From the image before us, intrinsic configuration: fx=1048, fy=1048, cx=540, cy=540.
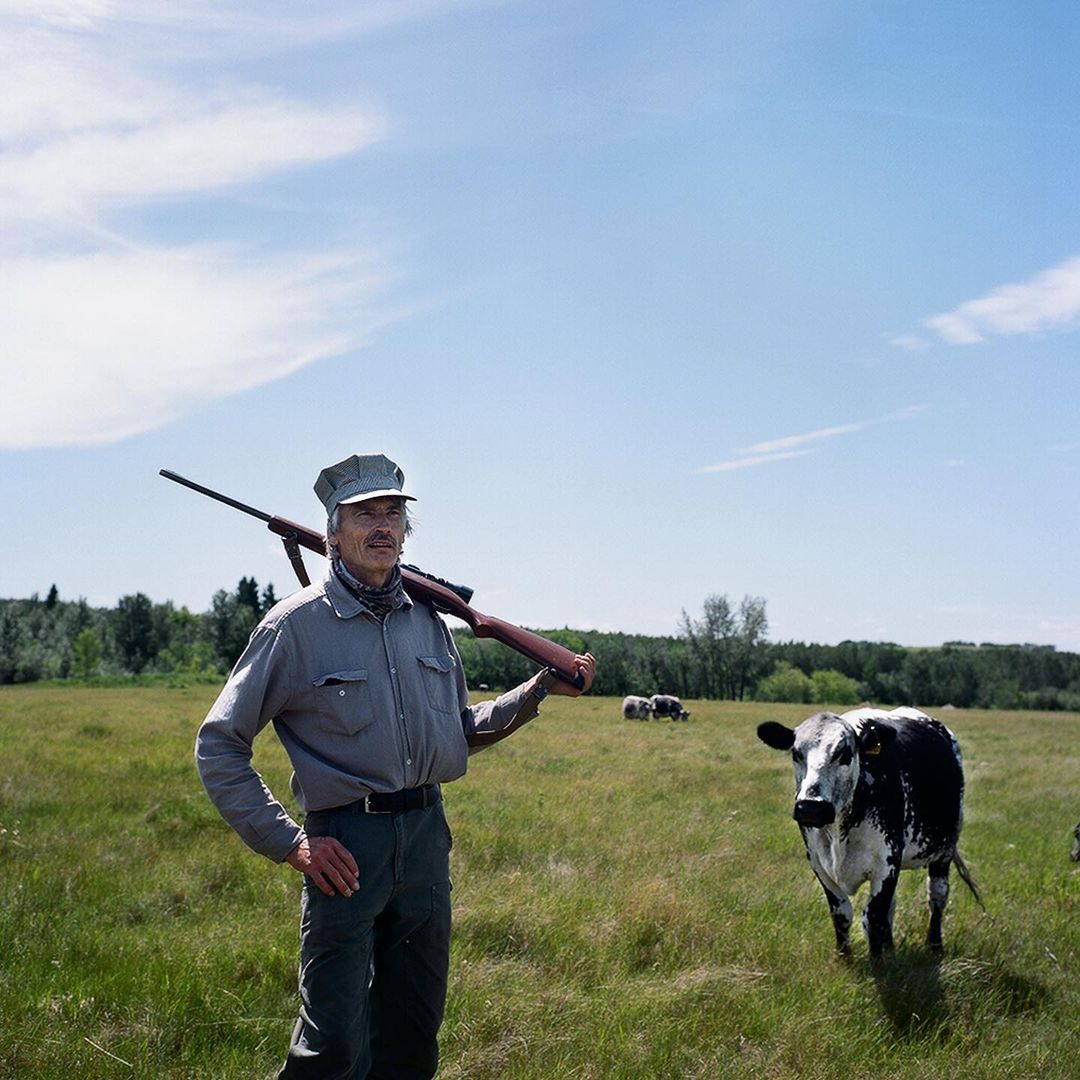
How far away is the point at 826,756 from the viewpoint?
682 cm

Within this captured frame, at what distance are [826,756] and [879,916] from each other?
1239 millimetres

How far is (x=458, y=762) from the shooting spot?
4289mm

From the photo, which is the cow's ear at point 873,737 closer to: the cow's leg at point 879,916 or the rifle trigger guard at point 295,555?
the cow's leg at point 879,916

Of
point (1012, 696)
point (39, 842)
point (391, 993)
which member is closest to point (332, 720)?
point (391, 993)

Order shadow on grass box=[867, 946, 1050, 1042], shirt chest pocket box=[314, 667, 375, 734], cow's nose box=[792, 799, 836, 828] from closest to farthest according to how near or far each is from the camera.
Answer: shirt chest pocket box=[314, 667, 375, 734], shadow on grass box=[867, 946, 1050, 1042], cow's nose box=[792, 799, 836, 828]

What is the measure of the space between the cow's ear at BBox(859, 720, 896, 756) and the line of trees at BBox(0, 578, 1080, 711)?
64165mm

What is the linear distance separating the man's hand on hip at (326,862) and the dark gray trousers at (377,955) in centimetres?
13

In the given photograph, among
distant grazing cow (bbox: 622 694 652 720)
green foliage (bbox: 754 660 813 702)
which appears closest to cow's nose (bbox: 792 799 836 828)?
distant grazing cow (bbox: 622 694 652 720)

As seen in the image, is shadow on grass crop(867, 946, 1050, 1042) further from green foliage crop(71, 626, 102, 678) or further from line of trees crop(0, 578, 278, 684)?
green foliage crop(71, 626, 102, 678)

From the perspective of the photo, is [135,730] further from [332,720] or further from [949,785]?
[332,720]

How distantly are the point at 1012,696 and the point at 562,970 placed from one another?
307ft

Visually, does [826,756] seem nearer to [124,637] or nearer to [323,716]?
[323,716]

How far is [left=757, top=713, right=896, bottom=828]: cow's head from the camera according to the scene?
6.54 metres

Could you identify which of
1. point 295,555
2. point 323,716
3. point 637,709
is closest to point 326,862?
point 323,716
